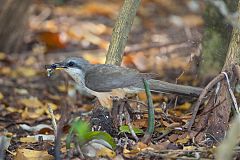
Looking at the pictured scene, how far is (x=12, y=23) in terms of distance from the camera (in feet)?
27.7

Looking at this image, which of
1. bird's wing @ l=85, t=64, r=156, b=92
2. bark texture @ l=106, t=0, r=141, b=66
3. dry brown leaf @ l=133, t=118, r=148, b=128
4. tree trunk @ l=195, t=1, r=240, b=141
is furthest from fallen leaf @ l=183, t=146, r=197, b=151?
bark texture @ l=106, t=0, r=141, b=66

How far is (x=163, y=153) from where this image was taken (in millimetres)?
4176

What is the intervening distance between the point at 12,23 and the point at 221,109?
4.39 meters

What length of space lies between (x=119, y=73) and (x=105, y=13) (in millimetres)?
5398

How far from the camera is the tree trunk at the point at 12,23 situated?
27.2 feet

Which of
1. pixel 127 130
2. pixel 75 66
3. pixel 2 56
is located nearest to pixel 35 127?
pixel 75 66

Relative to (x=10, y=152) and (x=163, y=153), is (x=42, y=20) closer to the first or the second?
(x=10, y=152)

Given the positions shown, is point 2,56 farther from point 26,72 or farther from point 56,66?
point 56,66

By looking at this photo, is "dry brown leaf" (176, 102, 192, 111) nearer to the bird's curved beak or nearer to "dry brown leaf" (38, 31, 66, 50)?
the bird's curved beak

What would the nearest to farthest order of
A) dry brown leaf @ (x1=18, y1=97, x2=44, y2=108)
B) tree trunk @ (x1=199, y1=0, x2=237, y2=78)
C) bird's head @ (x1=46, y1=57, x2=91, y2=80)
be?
bird's head @ (x1=46, y1=57, x2=91, y2=80) < tree trunk @ (x1=199, y1=0, x2=237, y2=78) < dry brown leaf @ (x1=18, y1=97, x2=44, y2=108)

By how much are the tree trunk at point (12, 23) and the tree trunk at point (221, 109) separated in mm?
4091

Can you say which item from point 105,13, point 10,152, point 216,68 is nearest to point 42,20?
point 105,13

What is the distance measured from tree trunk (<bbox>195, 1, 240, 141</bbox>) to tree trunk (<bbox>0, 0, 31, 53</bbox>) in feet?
13.4

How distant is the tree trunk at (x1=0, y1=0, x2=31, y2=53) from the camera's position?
829 centimetres
